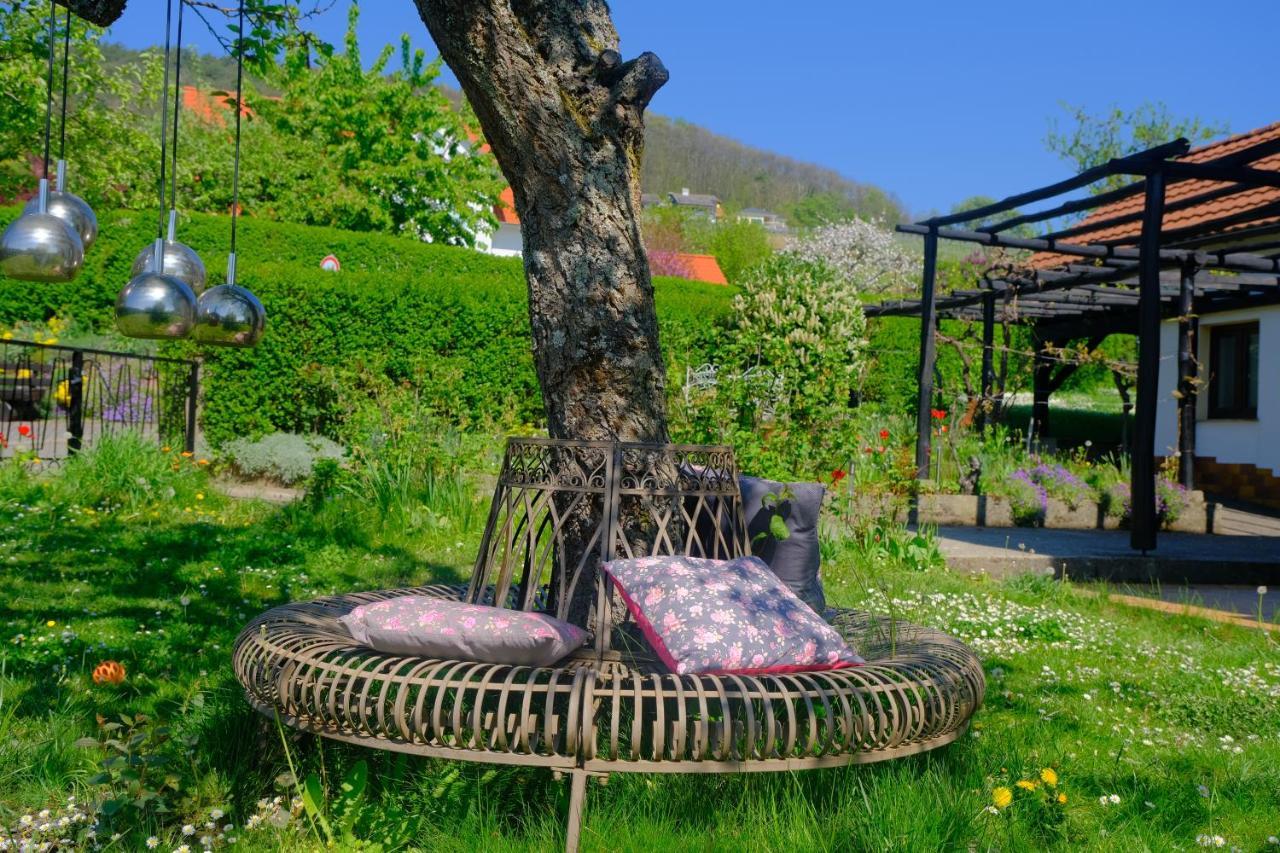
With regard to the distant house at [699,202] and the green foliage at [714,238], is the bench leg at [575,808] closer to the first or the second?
the green foliage at [714,238]

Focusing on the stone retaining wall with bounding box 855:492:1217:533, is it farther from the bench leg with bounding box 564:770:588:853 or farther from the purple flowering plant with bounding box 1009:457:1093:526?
the bench leg with bounding box 564:770:588:853

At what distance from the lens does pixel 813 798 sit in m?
2.53

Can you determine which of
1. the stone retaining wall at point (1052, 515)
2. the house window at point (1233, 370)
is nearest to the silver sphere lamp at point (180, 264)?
the stone retaining wall at point (1052, 515)

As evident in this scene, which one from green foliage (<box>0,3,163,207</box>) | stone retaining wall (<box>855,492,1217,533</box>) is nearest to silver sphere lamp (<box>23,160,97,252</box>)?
stone retaining wall (<box>855,492,1217,533</box>)

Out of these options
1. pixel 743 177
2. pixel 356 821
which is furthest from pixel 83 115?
pixel 743 177

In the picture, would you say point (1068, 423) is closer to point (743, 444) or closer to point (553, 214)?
point (743, 444)

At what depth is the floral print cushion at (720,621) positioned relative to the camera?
242cm

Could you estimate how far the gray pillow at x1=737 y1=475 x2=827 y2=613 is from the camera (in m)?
3.63

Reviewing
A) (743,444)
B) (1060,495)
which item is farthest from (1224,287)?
(743,444)

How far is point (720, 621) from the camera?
2455 mm

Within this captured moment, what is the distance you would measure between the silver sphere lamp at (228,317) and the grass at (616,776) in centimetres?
110

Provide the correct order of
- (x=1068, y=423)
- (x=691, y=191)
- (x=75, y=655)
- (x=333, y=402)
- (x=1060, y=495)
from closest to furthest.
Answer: (x=75, y=655) → (x=1060, y=495) → (x=333, y=402) → (x=1068, y=423) → (x=691, y=191)

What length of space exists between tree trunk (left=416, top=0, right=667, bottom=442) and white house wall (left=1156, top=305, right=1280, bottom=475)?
9.42m

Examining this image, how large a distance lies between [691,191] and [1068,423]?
182ft
